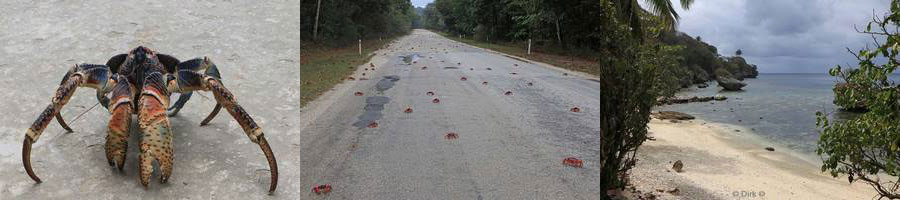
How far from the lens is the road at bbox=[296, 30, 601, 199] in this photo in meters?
1.60

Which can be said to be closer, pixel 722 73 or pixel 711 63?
pixel 722 73

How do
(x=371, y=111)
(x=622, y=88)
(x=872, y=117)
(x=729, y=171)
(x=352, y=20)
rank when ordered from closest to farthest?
(x=371, y=111) → (x=352, y=20) → (x=622, y=88) → (x=872, y=117) → (x=729, y=171)

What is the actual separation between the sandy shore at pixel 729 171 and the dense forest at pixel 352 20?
3.63 m

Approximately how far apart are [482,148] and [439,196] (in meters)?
0.27

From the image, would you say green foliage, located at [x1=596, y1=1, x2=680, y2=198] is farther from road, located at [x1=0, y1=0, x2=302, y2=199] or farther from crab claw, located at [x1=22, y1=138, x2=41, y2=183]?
crab claw, located at [x1=22, y1=138, x2=41, y2=183]

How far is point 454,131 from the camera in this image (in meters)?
1.82

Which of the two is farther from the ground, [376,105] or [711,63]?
[376,105]

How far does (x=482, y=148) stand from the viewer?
1.75 meters

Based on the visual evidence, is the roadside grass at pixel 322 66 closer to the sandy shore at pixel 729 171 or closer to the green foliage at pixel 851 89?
the sandy shore at pixel 729 171

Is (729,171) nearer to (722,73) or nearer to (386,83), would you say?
(386,83)

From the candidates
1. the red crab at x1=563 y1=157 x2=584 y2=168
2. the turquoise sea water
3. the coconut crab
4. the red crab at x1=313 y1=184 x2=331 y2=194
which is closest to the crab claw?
the coconut crab

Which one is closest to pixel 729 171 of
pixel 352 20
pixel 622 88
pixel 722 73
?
pixel 622 88

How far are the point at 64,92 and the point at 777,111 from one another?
126 feet

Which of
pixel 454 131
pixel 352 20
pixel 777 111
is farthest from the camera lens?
pixel 777 111
